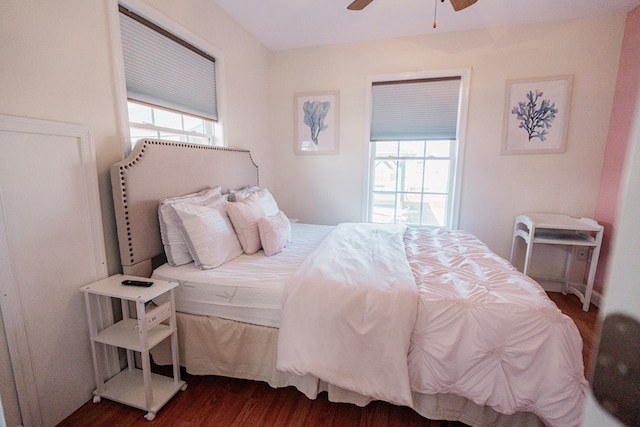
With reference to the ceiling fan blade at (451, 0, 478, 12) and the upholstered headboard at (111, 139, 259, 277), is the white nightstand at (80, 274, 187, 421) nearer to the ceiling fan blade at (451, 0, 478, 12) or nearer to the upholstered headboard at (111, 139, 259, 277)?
the upholstered headboard at (111, 139, 259, 277)

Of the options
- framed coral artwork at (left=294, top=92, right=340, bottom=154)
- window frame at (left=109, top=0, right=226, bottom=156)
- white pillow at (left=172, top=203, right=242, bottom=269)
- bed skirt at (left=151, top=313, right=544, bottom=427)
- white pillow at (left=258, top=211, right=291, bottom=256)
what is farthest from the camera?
framed coral artwork at (left=294, top=92, right=340, bottom=154)

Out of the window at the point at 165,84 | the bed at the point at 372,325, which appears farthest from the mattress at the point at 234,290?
the window at the point at 165,84

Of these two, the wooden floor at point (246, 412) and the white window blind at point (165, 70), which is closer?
the wooden floor at point (246, 412)

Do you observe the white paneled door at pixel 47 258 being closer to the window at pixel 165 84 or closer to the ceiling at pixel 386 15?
the window at pixel 165 84

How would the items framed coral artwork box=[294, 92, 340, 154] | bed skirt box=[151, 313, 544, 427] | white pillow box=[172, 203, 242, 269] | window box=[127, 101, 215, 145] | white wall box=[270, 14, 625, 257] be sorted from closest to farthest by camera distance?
bed skirt box=[151, 313, 544, 427], white pillow box=[172, 203, 242, 269], window box=[127, 101, 215, 145], white wall box=[270, 14, 625, 257], framed coral artwork box=[294, 92, 340, 154]

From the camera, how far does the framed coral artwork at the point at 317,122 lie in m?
3.32

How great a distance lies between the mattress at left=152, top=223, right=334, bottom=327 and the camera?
5.03 feet

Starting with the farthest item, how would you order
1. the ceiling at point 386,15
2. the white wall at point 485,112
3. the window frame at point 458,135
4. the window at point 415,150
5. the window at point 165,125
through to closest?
1. the window at point 415,150
2. the window frame at point 458,135
3. the white wall at point 485,112
4. the ceiling at point 386,15
5. the window at point 165,125

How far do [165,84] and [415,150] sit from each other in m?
2.55

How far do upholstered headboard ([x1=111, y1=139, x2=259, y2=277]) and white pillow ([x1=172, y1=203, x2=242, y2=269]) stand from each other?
0.18m

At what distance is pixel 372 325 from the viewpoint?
4.34ft

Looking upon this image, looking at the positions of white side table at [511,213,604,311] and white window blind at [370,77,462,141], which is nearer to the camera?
white side table at [511,213,604,311]

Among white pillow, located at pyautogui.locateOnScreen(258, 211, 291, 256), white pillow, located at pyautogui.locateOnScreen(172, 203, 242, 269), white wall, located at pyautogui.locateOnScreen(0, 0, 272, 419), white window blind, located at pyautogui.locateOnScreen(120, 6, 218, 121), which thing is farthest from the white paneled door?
white pillow, located at pyautogui.locateOnScreen(258, 211, 291, 256)

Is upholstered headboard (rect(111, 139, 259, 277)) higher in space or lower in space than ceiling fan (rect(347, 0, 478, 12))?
lower
